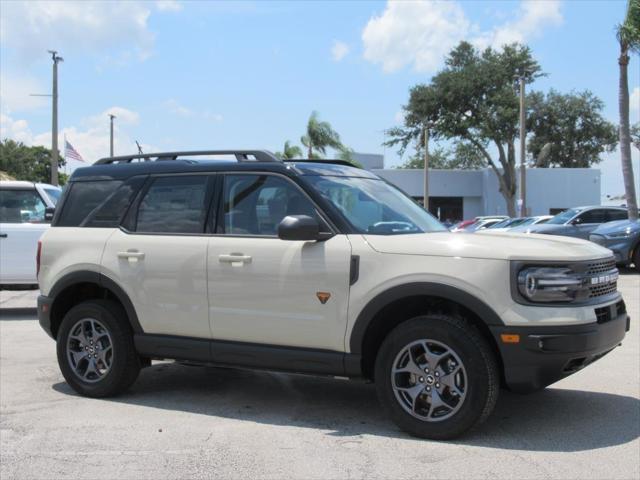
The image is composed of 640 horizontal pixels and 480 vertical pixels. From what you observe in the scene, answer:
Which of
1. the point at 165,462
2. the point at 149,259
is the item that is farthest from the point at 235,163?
the point at 165,462

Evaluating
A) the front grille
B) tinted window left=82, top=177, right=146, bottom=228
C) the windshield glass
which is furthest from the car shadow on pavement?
the windshield glass

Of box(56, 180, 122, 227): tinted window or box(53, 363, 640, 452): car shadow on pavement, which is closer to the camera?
box(53, 363, 640, 452): car shadow on pavement

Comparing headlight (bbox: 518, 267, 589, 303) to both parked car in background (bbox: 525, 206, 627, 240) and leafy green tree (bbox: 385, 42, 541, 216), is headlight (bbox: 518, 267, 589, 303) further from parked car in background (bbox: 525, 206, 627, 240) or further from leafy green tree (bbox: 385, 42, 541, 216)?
leafy green tree (bbox: 385, 42, 541, 216)

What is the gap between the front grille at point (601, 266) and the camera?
458 centimetres

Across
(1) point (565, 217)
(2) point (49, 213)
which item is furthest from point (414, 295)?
(1) point (565, 217)

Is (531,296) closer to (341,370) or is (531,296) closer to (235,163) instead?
(341,370)

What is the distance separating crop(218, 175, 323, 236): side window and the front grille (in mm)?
1881

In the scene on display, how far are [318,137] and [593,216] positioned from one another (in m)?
20.6

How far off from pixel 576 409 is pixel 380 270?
6.42ft

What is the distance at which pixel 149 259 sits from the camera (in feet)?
18.4

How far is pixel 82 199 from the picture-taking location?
6.18 m

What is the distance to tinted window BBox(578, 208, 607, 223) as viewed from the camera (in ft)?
59.2

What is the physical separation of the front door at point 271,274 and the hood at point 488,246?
0.33m

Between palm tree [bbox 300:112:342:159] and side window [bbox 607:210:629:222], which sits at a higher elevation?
palm tree [bbox 300:112:342:159]
